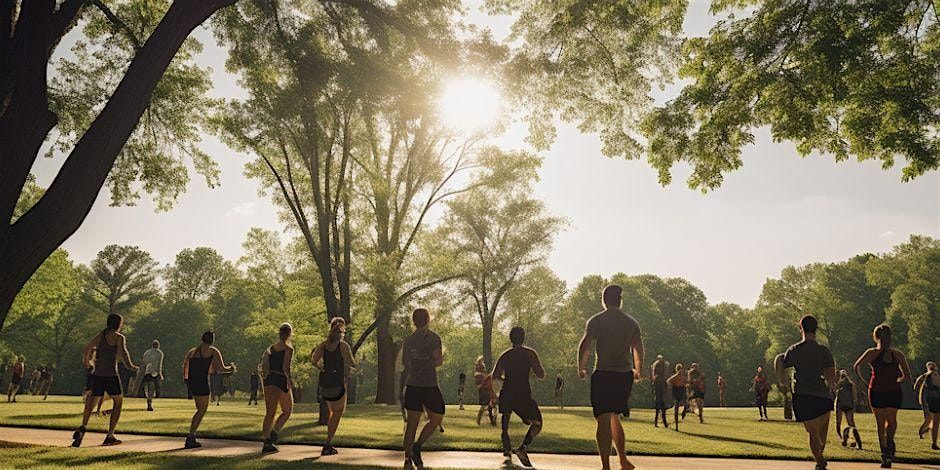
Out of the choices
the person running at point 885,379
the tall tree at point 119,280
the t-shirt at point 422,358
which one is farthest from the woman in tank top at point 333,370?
the tall tree at point 119,280

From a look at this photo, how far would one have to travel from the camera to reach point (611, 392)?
303 inches

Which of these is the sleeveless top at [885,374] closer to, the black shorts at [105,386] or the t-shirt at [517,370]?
the t-shirt at [517,370]

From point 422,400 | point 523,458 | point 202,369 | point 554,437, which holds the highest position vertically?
point 202,369

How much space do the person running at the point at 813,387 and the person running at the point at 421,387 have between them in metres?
5.08

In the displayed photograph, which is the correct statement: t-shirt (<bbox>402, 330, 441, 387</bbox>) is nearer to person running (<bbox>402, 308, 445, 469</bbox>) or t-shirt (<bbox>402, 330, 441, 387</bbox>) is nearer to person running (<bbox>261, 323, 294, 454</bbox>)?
person running (<bbox>402, 308, 445, 469</bbox>)

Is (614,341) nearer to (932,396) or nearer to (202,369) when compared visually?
(202,369)

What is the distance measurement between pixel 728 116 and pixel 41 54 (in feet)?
34.2

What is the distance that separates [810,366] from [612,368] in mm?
3345

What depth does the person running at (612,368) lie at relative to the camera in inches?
301

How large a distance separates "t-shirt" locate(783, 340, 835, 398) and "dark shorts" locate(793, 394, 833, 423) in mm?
59

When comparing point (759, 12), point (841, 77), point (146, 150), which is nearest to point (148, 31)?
point (146, 150)

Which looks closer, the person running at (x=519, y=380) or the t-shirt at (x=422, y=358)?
the t-shirt at (x=422, y=358)

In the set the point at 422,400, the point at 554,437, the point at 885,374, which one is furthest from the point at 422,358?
the point at 885,374

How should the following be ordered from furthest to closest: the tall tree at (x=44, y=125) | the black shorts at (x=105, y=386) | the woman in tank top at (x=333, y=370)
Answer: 1. the black shorts at (x=105, y=386)
2. the woman in tank top at (x=333, y=370)
3. the tall tree at (x=44, y=125)
